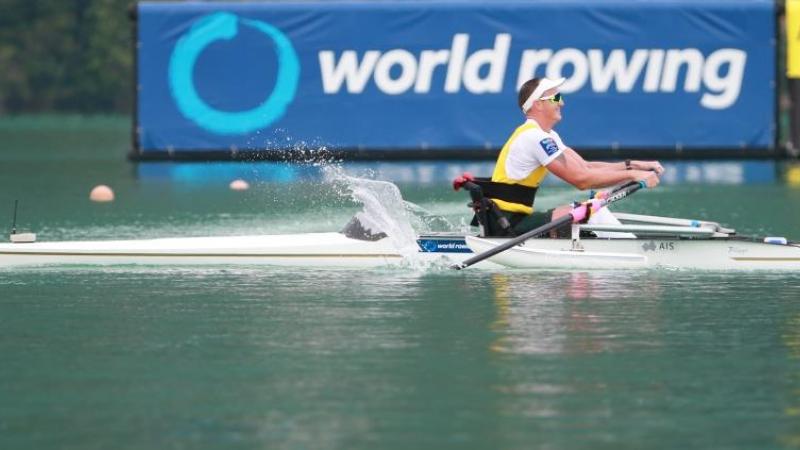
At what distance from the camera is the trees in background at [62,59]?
7931cm

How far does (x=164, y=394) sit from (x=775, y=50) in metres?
24.3

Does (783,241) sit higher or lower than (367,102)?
lower

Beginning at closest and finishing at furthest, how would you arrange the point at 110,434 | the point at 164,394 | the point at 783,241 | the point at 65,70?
1. the point at 110,434
2. the point at 164,394
3. the point at 783,241
4. the point at 65,70

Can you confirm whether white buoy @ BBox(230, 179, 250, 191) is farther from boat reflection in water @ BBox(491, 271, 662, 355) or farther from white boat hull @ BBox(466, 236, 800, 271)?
boat reflection in water @ BBox(491, 271, 662, 355)

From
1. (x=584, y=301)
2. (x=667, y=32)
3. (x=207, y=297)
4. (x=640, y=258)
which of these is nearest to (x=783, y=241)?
(x=640, y=258)

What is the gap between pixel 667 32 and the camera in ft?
104

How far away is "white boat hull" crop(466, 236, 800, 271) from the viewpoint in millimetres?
14211

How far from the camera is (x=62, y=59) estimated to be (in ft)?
267

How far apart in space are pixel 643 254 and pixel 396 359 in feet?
14.8

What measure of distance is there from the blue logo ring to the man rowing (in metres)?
17.6

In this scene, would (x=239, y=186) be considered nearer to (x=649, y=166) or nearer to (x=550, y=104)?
(x=550, y=104)

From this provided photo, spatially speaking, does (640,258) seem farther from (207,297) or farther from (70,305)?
(70,305)

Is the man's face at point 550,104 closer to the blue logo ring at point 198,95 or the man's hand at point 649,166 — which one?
the man's hand at point 649,166

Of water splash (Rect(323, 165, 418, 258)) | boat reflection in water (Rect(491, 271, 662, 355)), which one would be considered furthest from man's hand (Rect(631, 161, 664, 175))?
water splash (Rect(323, 165, 418, 258))
